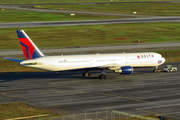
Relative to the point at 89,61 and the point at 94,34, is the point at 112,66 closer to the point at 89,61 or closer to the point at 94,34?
the point at 89,61

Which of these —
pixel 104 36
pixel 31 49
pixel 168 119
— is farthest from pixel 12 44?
pixel 168 119

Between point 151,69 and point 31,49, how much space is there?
32558 millimetres

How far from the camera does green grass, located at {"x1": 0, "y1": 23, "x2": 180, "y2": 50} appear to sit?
119125 mm

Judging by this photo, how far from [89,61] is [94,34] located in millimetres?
62454

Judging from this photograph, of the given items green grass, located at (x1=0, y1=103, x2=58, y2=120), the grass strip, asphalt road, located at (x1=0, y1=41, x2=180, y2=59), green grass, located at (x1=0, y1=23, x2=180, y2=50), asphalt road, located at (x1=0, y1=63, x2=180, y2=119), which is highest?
green grass, located at (x1=0, y1=23, x2=180, y2=50)

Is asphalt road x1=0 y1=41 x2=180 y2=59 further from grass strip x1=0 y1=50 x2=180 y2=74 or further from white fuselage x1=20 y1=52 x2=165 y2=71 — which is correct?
white fuselage x1=20 y1=52 x2=165 y2=71

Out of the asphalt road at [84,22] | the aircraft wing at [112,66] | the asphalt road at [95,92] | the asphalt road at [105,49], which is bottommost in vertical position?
the asphalt road at [95,92]

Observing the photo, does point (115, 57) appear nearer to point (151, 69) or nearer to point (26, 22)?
point (151, 69)

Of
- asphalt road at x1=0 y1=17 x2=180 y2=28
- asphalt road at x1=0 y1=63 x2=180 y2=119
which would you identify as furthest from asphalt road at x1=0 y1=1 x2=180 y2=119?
asphalt road at x1=0 y1=17 x2=180 y2=28

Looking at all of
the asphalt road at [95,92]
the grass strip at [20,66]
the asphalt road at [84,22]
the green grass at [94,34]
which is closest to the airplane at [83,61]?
the asphalt road at [95,92]

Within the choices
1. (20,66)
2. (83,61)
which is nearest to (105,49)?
(20,66)

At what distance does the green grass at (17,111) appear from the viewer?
4684 cm

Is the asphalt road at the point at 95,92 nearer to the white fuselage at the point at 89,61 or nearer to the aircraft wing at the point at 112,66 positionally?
the aircraft wing at the point at 112,66

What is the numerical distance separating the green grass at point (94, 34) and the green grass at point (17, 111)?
6007 cm
